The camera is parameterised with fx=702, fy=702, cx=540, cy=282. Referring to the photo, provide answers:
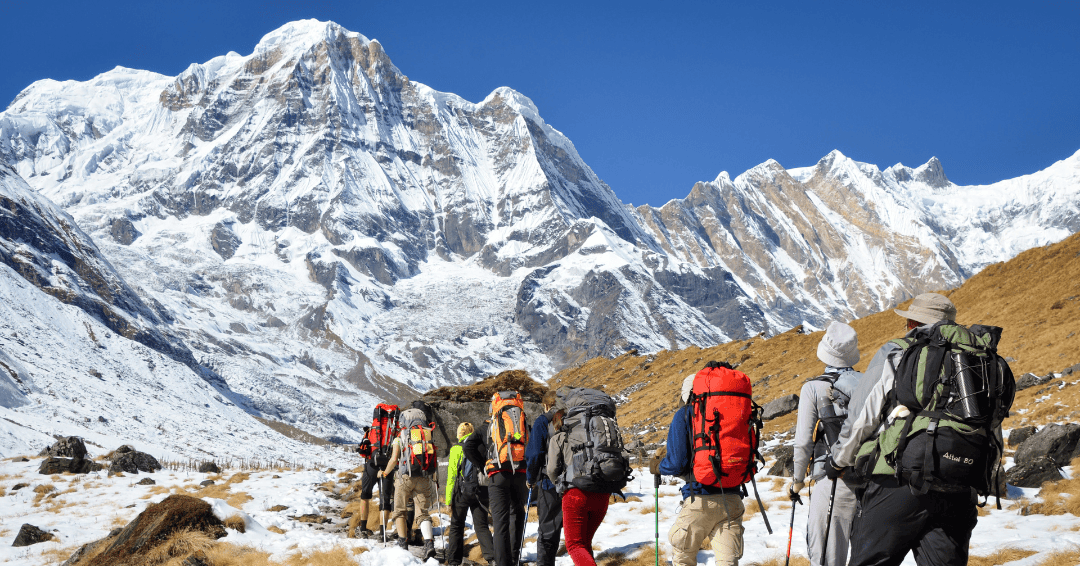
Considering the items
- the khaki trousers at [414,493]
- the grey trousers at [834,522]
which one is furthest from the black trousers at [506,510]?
the grey trousers at [834,522]

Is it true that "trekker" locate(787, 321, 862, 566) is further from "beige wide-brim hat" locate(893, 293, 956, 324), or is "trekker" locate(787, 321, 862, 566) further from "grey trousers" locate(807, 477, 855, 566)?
"beige wide-brim hat" locate(893, 293, 956, 324)

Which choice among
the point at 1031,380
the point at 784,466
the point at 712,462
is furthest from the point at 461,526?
the point at 1031,380

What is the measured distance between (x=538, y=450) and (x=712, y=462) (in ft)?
7.46

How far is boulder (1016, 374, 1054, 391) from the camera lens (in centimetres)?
1895

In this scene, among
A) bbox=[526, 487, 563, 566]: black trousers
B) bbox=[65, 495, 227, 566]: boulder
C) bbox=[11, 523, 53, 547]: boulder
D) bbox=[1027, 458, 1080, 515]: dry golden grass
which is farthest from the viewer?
bbox=[11, 523, 53, 547]: boulder

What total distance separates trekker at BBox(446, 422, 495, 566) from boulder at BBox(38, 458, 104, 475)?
16867 millimetres

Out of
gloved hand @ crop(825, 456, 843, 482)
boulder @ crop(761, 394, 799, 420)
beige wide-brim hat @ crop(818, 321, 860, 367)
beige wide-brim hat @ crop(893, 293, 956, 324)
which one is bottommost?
gloved hand @ crop(825, 456, 843, 482)

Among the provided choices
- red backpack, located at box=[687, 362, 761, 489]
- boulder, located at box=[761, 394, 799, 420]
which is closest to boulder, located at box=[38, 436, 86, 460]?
boulder, located at box=[761, 394, 799, 420]

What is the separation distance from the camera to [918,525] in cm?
435

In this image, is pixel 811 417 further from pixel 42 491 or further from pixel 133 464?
pixel 133 464

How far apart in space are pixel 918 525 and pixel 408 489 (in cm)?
771

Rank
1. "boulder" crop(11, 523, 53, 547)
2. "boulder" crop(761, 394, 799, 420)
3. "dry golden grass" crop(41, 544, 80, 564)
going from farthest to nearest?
1. "boulder" crop(761, 394, 799, 420)
2. "boulder" crop(11, 523, 53, 547)
3. "dry golden grass" crop(41, 544, 80, 564)

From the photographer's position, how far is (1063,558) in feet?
22.4

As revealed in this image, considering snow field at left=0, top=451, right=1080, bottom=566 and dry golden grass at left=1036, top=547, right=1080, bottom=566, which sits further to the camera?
snow field at left=0, top=451, right=1080, bottom=566
